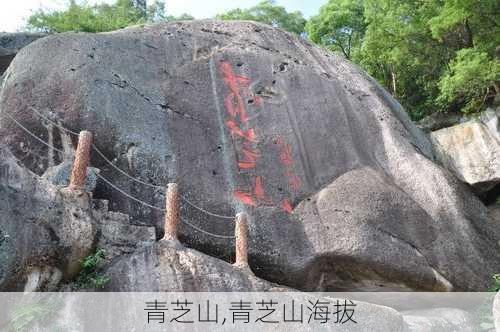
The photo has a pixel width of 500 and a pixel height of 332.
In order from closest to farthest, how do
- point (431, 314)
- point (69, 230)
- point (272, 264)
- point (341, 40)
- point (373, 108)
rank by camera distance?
point (69, 230), point (272, 264), point (431, 314), point (373, 108), point (341, 40)

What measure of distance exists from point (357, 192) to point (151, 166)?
355cm

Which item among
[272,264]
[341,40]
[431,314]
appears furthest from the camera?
[341,40]

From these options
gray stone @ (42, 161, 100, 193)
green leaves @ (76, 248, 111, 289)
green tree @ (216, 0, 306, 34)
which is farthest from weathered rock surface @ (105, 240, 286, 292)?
green tree @ (216, 0, 306, 34)

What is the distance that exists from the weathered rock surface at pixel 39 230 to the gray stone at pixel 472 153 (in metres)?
7.90

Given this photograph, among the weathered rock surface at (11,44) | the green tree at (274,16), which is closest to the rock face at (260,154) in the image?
the weathered rock surface at (11,44)

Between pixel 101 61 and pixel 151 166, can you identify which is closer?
pixel 151 166

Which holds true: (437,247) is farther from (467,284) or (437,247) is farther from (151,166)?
(151,166)

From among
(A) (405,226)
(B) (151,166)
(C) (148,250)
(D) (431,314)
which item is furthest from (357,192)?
(C) (148,250)

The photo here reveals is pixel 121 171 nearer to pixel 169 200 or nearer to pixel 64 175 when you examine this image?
pixel 64 175

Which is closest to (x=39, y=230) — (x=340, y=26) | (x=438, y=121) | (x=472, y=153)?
(x=472, y=153)

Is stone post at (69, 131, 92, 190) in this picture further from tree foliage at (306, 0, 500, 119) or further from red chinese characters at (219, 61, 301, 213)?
tree foliage at (306, 0, 500, 119)

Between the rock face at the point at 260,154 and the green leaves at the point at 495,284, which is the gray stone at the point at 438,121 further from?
the green leaves at the point at 495,284

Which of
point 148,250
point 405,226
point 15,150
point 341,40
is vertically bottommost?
point 148,250

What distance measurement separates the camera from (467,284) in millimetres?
9555
